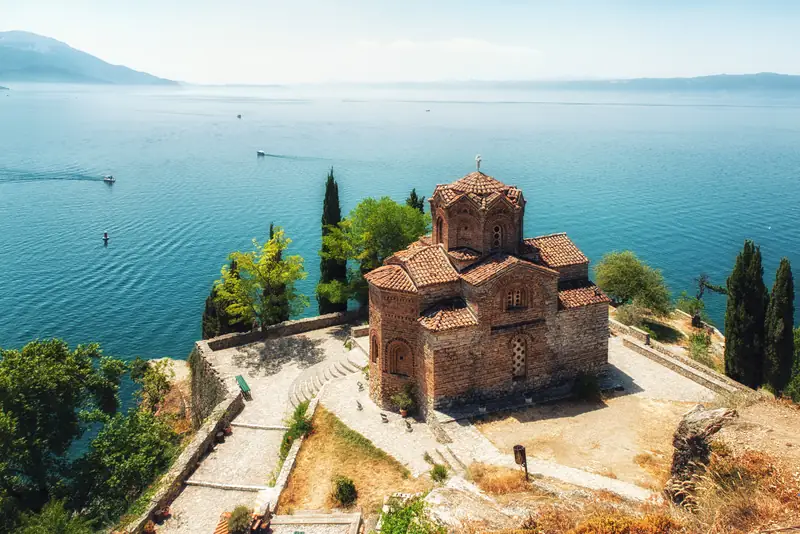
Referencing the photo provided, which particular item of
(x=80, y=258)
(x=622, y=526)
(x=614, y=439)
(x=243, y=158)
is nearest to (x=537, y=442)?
(x=614, y=439)

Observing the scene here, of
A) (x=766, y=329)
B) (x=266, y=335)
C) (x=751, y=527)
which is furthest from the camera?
(x=266, y=335)

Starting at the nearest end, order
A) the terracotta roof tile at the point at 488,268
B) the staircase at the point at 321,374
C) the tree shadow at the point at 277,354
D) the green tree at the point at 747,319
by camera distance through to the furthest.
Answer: the terracotta roof tile at the point at 488,268 → the staircase at the point at 321,374 → the green tree at the point at 747,319 → the tree shadow at the point at 277,354

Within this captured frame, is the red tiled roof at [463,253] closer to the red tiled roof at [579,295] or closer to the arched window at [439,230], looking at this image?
the arched window at [439,230]

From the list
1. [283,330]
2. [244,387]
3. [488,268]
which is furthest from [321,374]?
[488,268]

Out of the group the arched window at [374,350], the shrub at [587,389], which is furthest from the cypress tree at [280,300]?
the shrub at [587,389]

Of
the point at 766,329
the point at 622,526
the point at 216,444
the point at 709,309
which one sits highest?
the point at 622,526

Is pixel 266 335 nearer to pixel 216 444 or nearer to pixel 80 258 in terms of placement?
pixel 216 444

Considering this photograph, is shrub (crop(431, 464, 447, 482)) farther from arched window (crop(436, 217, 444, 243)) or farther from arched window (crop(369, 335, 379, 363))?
arched window (crop(436, 217, 444, 243))
